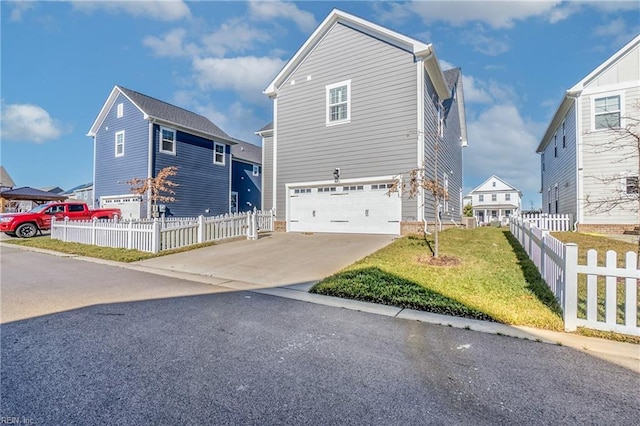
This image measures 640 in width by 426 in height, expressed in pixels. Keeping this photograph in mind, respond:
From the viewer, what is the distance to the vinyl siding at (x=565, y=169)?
14.9 meters

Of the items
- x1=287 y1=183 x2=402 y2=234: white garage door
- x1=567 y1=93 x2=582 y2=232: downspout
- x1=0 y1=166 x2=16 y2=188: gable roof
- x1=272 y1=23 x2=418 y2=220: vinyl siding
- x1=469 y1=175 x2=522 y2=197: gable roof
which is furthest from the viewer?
x1=469 y1=175 x2=522 y2=197: gable roof

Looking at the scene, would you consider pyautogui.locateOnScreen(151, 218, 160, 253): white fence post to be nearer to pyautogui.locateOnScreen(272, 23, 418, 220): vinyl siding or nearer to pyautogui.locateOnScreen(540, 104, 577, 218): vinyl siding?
pyautogui.locateOnScreen(272, 23, 418, 220): vinyl siding

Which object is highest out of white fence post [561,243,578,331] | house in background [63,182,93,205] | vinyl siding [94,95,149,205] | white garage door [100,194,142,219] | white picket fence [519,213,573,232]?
vinyl siding [94,95,149,205]

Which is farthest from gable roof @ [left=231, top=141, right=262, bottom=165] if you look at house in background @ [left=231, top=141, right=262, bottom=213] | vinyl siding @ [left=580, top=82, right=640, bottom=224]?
vinyl siding @ [left=580, top=82, right=640, bottom=224]

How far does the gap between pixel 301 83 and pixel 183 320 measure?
42.6 feet

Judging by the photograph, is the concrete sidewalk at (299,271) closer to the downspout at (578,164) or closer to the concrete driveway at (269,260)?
the concrete driveway at (269,260)

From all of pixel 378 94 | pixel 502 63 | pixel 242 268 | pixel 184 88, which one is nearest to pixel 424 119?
pixel 378 94

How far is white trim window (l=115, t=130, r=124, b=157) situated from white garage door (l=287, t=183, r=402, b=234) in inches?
482

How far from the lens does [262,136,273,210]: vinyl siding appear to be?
15537 millimetres

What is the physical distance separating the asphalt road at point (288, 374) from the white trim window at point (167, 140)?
16.1 metres

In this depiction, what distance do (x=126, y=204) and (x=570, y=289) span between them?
20966 millimetres

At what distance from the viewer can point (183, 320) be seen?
4035 millimetres

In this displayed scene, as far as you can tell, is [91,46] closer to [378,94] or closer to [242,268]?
[378,94]

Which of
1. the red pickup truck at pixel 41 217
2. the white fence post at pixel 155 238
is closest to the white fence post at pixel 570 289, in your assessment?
the white fence post at pixel 155 238
